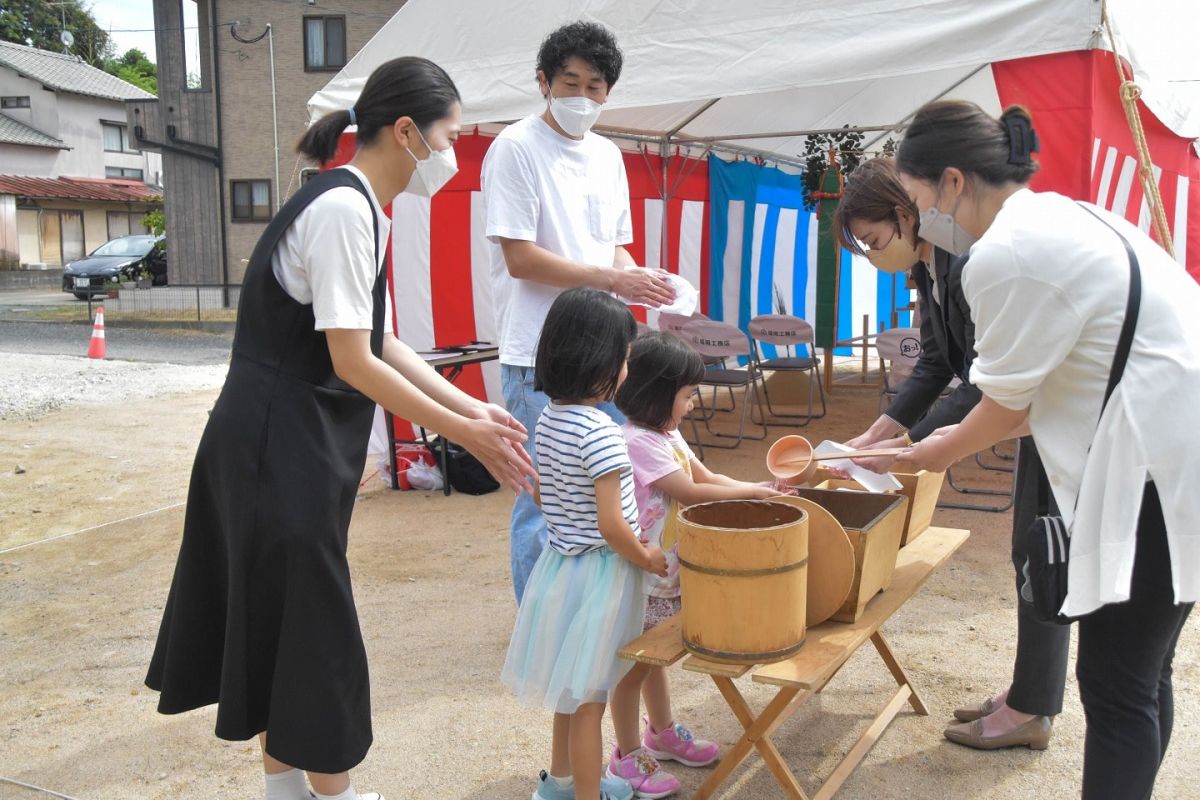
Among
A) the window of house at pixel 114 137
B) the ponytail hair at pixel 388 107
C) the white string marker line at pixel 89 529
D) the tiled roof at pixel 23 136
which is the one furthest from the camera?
the window of house at pixel 114 137

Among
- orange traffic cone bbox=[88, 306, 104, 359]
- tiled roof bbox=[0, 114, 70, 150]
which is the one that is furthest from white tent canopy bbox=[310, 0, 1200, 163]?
tiled roof bbox=[0, 114, 70, 150]

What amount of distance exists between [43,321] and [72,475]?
13285 millimetres

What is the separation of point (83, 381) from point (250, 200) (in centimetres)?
1229

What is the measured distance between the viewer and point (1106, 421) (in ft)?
5.71

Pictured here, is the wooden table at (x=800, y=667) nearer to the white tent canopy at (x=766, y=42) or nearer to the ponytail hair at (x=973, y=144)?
the ponytail hair at (x=973, y=144)

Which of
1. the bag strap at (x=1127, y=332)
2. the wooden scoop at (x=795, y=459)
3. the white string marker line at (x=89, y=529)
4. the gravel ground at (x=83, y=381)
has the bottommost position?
the white string marker line at (x=89, y=529)

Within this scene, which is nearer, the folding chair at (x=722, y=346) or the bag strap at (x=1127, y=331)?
the bag strap at (x=1127, y=331)

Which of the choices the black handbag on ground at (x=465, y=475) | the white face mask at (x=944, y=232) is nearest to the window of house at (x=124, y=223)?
the black handbag on ground at (x=465, y=475)

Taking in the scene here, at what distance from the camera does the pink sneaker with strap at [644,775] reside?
2.53 m

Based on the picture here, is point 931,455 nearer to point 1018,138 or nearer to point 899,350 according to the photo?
point 1018,138

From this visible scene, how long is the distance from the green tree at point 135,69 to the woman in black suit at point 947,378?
5030cm

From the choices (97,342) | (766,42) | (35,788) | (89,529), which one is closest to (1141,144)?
(766,42)

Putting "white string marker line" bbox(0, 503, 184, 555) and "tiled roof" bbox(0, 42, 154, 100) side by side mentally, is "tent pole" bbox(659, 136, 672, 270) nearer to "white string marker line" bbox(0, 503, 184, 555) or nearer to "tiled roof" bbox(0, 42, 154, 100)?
"white string marker line" bbox(0, 503, 184, 555)

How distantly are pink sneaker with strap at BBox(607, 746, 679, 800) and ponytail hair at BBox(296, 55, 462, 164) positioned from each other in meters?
1.55
